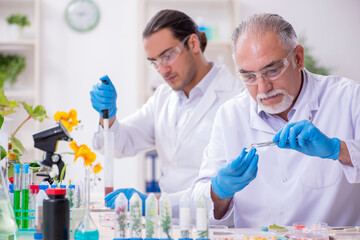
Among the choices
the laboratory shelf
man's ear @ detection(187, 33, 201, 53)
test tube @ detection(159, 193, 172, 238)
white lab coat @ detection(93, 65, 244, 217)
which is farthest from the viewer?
the laboratory shelf

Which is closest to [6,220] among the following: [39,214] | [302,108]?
[39,214]

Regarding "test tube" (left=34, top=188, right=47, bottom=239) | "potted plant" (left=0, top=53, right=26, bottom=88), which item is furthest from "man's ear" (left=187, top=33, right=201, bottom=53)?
"potted plant" (left=0, top=53, right=26, bottom=88)

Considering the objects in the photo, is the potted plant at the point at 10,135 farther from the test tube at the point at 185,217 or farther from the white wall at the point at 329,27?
the white wall at the point at 329,27

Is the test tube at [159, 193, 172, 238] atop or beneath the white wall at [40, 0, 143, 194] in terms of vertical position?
beneath

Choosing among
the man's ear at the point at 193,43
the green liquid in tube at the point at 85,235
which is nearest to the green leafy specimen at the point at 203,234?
the green liquid in tube at the point at 85,235

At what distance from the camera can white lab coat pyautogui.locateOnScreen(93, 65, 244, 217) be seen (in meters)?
2.35

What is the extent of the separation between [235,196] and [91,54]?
266cm

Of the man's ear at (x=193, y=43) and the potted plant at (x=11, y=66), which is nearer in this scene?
the man's ear at (x=193, y=43)

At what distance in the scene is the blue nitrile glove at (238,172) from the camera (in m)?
1.53

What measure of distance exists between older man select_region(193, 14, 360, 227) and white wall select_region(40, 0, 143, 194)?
2339 millimetres

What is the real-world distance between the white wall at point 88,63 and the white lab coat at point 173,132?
142 cm

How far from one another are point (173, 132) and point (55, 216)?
1.34m

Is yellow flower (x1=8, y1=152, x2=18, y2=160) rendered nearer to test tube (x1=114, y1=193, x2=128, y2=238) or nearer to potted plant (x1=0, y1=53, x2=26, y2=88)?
test tube (x1=114, y1=193, x2=128, y2=238)

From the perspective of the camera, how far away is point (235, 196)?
69.6 inches
